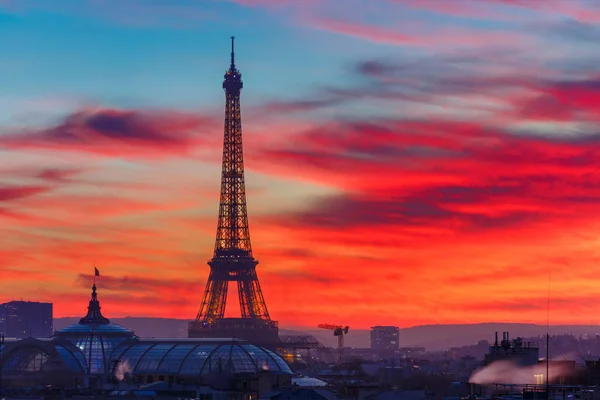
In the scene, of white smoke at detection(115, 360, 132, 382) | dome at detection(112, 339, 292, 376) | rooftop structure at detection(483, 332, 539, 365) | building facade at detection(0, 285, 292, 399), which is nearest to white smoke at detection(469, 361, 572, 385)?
rooftop structure at detection(483, 332, 539, 365)

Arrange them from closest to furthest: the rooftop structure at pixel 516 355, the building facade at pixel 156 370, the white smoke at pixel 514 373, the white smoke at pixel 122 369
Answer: the white smoke at pixel 514 373
the rooftop structure at pixel 516 355
the building facade at pixel 156 370
the white smoke at pixel 122 369

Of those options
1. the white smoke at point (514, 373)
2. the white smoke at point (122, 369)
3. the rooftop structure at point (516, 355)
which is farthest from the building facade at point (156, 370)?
the white smoke at point (514, 373)

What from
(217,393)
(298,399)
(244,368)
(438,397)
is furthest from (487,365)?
(244,368)

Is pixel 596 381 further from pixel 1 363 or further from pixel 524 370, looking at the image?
pixel 1 363

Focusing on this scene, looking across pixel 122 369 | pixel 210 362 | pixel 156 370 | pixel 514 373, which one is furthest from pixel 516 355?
pixel 122 369

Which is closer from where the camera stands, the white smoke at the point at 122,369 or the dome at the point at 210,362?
the white smoke at the point at 122,369

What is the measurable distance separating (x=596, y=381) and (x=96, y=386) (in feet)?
166

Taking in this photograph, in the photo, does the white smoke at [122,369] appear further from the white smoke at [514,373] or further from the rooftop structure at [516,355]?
the white smoke at [514,373]

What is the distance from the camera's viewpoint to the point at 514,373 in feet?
440

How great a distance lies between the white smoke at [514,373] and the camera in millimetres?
129875

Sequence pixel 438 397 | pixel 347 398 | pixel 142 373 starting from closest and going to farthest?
1. pixel 438 397
2. pixel 347 398
3. pixel 142 373

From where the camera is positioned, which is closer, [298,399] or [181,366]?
[298,399]

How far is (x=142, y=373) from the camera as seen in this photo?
194 metres

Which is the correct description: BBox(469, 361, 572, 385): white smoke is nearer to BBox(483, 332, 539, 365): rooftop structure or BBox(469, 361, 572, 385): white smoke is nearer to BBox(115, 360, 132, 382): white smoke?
BBox(483, 332, 539, 365): rooftop structure
